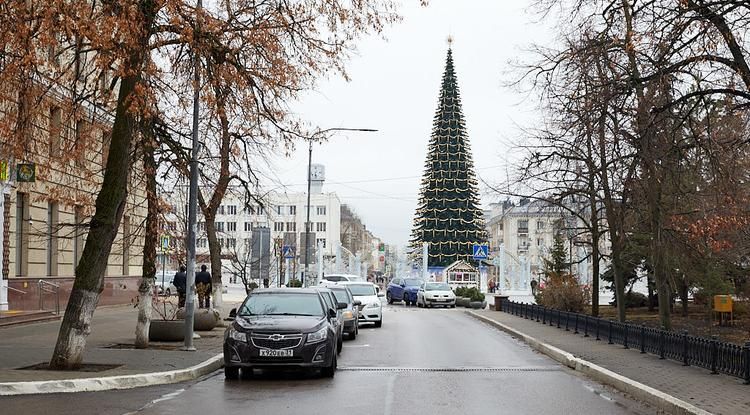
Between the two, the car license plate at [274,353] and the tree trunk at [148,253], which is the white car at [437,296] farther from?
the car license plate at [274,353]

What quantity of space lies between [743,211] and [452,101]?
54.7 meters

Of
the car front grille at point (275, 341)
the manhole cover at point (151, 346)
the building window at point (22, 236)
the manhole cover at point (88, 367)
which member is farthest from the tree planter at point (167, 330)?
the building window at point (22, 236)

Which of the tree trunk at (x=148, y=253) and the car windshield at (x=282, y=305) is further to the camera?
the tree trunk at (x=148, y=253)

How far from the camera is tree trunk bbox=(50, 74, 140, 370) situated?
14.4 metres

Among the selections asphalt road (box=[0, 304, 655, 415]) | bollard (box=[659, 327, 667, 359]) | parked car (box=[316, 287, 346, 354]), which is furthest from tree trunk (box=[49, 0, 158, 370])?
bollard (box=[659, 327, 667, 359])

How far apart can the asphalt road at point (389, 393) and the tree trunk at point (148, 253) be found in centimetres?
421

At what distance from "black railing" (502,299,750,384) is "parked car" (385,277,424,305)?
2709 cm

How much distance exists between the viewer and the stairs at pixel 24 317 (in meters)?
23.6

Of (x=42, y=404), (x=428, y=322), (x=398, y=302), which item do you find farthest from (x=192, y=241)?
(x=398, y=302)

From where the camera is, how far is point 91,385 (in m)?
12.9

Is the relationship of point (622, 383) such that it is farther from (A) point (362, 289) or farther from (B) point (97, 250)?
(A) point (362, 289)

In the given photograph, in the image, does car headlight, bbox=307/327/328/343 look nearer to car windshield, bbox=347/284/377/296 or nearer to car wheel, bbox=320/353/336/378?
car wheel, bbox=320/353/336/378

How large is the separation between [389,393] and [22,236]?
19.5 metres

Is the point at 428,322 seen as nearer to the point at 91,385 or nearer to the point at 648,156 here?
the point at 648,156
